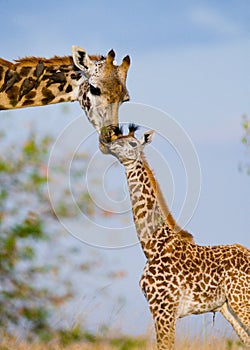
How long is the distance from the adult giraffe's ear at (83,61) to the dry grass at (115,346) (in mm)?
3692

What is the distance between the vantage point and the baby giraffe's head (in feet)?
29.5

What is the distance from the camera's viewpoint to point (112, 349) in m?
7.89

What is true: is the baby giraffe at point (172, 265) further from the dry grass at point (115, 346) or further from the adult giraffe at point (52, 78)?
the adult giraffe at point (52, 78)

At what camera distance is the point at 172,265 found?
9.03m

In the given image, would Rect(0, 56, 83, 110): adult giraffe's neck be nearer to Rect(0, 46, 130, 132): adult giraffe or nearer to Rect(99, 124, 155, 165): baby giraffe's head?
Rect(0, 46, 130, 132): adult giraffe

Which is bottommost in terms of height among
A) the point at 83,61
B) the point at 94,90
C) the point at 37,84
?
the point at 94,90

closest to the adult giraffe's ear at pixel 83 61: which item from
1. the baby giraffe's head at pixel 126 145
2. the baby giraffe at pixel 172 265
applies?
the baby giraffe at pixel 172 265

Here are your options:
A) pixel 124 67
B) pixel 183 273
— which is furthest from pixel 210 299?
pixel 124 67

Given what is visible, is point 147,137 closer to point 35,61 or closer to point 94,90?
point 94,90

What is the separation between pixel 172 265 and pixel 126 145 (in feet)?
4.82

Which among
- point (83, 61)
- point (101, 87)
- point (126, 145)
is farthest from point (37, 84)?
point (126, 145)

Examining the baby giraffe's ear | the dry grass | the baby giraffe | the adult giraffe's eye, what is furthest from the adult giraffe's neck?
the dry grass

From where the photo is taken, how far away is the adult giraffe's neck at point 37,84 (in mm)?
10469

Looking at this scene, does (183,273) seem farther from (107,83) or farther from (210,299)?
(107,83)
